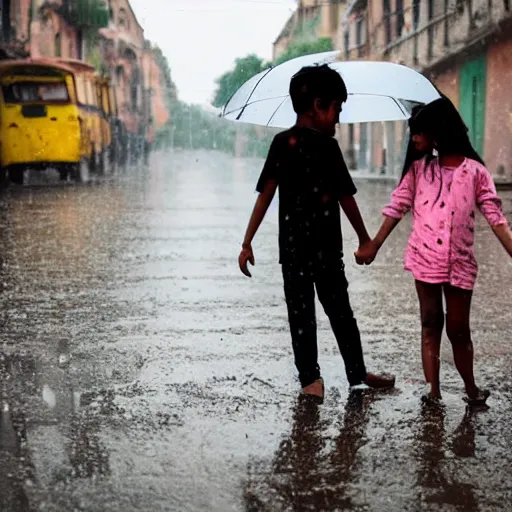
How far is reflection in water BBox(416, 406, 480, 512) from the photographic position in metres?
3.12

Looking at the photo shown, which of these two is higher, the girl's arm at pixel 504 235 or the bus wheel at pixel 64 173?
the girl's arm at pixel 504 235

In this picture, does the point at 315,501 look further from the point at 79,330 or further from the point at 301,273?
the point at 79,330

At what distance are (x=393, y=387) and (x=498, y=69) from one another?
20988mm

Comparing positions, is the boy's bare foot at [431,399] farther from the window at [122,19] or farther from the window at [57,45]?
the window at [122,19]

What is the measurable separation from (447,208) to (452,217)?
0.04 meters

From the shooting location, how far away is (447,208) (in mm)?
4039

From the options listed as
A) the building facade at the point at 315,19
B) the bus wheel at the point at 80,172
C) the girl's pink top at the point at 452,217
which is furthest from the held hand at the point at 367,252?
the building facade at the point at 315,19

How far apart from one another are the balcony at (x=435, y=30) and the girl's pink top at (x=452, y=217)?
59.9 ft

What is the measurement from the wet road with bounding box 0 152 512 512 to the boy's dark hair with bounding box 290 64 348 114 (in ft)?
4.08

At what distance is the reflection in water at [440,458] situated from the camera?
10.2ft

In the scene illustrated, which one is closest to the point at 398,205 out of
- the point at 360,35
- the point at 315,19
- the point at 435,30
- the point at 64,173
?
the point at 64,173

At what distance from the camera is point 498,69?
24266 millimetres

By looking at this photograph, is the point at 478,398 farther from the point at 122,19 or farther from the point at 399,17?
the point at 122,19

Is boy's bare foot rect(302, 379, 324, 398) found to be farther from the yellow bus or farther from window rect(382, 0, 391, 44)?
window rect(382, 0, 391, 44)
